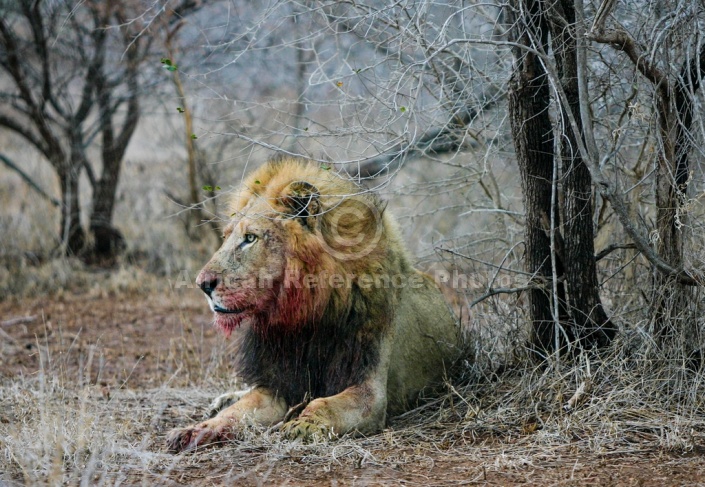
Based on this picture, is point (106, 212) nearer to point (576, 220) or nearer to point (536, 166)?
point (536, 166)

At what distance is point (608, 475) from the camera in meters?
3.83

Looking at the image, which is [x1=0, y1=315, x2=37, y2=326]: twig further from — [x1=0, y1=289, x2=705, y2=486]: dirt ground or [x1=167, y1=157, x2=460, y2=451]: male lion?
[x1=167, y1=157, x2=460, y2=451]: male lion

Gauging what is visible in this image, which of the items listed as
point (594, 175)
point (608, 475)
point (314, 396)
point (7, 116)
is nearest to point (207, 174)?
point (7, 116)

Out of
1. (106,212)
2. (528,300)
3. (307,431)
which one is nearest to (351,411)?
(307,431)

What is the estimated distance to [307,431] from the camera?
4.27 metres

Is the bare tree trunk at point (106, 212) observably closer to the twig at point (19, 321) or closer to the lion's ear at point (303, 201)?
the twig at point (19, 321)

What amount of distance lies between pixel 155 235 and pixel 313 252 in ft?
23.1

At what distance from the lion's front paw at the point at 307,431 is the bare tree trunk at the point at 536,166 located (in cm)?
143

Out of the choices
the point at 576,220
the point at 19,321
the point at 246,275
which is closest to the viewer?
the point at 246,275

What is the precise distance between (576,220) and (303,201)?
5.07ft

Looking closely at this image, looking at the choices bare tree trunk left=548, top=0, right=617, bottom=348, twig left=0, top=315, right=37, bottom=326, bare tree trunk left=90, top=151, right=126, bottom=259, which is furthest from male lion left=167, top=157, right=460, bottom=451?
bare tree trunk left=90, top=151, right=126, bottom=259

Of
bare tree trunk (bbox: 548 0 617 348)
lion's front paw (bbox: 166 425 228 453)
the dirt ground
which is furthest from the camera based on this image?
bare tree trunk (bbox: 548 0 617 348)

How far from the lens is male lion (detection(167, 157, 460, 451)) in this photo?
4.50 metres

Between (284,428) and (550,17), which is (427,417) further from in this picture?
(550,17)
